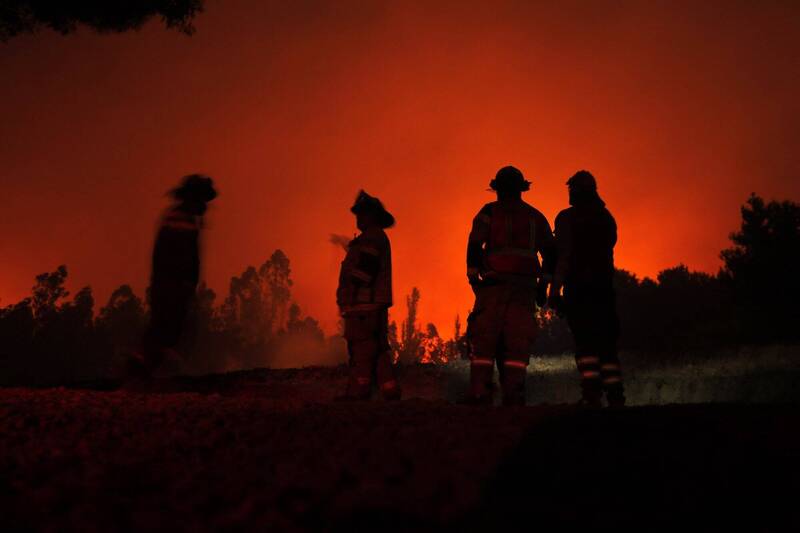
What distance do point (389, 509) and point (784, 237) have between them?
112ft

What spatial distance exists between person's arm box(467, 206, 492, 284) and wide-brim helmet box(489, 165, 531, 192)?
1.41 ft

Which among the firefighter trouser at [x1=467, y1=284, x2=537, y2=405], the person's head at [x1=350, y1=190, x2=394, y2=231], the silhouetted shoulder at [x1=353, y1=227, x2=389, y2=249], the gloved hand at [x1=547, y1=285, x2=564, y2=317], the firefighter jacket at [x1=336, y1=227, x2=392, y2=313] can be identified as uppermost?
the person's head at [x1=350, y1=190, x2=394, y2=231]

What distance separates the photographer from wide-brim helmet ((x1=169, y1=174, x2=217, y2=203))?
6969mm

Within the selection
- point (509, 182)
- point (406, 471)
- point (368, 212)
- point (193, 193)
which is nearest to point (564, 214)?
point (509, 182)

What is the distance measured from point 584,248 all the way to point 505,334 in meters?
1.32

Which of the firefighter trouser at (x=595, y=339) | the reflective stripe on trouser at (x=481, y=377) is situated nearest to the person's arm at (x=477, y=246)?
the reflective stripe on trouser at (x=481, y=377)

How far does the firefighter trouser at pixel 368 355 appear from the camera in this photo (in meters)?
7.16

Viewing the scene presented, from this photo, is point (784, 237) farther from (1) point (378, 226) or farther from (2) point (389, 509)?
(2) point (389, 509)

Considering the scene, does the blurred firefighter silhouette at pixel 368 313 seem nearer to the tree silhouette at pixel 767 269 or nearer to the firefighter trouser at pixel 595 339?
the firefighter trouser at pixel 595 339

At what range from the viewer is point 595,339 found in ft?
20.3

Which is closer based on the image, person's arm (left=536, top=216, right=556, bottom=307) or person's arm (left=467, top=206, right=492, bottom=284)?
person's arm (left=467, top=206, right=492, bottom=284)

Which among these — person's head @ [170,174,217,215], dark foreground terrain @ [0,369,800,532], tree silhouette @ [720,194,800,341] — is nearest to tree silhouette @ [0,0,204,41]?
person's head @ [170,174,217,215]

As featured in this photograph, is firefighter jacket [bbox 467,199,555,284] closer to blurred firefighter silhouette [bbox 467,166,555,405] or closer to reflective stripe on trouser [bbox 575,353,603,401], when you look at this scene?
blurred firefighter silhouette [bbox 467,166,555,405]

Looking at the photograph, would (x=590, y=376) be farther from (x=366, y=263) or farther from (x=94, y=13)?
(x=94, y=13)
